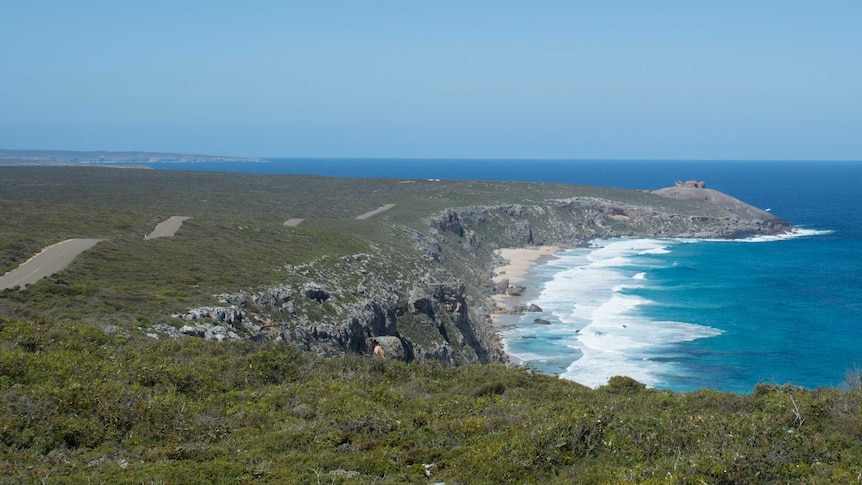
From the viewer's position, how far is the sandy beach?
62.8m

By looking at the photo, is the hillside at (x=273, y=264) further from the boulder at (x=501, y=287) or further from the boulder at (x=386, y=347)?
the boulder at (x=386, y=347)

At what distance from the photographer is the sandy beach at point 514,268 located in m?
62.8

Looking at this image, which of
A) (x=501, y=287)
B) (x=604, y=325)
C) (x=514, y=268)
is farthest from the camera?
(x=514, y=268)

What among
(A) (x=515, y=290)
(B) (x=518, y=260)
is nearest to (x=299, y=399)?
(A) (x=515, y=290)

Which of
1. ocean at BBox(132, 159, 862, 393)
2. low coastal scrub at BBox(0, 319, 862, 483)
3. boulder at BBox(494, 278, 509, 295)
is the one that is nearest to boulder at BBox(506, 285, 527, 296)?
boulder at BBox(494, 278, 509, 295)

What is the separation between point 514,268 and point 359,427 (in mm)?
70041

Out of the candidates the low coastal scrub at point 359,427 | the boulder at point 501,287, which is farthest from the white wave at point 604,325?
the low coastal scrub at point 359,427

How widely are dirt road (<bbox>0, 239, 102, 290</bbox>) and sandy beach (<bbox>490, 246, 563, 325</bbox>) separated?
108ft

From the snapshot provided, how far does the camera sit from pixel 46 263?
32844 mm

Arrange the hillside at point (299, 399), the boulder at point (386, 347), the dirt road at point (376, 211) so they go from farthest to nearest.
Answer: the dirt road at point (376, 211) → the boulder at point (386, 347) → the hillside at point (299, 399)

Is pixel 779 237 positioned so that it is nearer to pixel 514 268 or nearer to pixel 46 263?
pixel 514 268

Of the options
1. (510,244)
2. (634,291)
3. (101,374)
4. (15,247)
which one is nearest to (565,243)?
(510,244)

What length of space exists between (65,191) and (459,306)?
67246 millimetres

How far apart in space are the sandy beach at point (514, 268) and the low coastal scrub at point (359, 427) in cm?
3914
